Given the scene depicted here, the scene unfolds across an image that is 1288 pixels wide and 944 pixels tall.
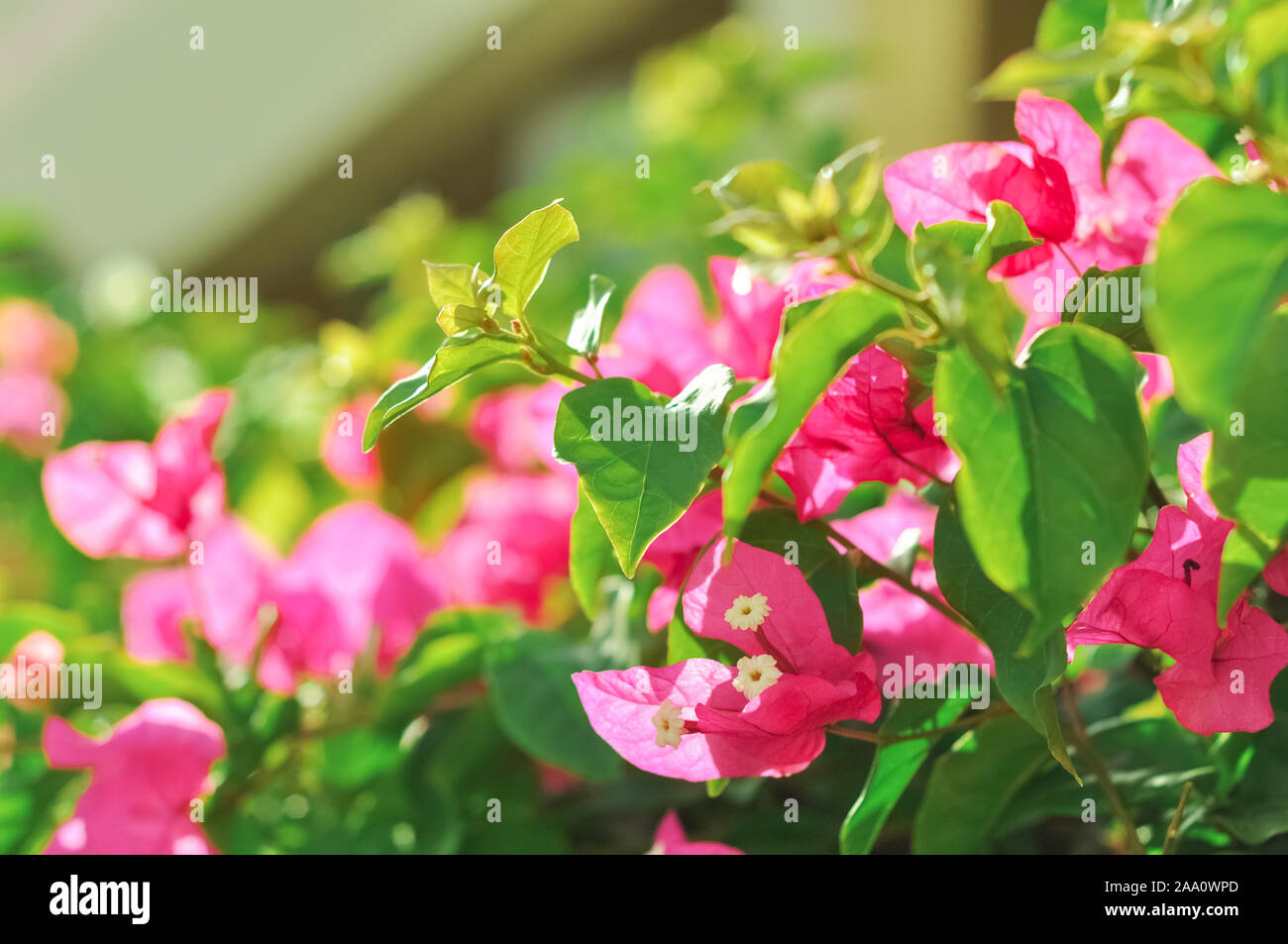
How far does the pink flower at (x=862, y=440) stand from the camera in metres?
0.33

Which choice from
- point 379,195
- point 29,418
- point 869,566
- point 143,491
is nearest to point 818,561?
point 869,566

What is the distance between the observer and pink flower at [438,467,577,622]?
64 cm

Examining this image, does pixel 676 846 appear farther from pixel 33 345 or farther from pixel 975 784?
pixel 33 345

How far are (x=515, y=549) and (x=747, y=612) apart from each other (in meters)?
0.34

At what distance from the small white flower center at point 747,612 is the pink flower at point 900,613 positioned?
103 mm

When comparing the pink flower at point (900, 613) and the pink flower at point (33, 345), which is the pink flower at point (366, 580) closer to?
the pink flower at point (900, 613)

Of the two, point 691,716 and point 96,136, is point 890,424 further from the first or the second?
point 96,136

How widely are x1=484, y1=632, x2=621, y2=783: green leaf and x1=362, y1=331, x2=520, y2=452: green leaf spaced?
0.53ft

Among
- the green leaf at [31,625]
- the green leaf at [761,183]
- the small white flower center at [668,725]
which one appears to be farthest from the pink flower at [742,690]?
the green leaf at [31,625]

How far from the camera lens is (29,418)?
95 centimetres

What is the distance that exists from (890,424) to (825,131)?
999mm

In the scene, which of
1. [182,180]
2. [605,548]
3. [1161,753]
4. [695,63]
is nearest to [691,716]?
[605,548]

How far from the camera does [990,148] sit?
0.35 m
